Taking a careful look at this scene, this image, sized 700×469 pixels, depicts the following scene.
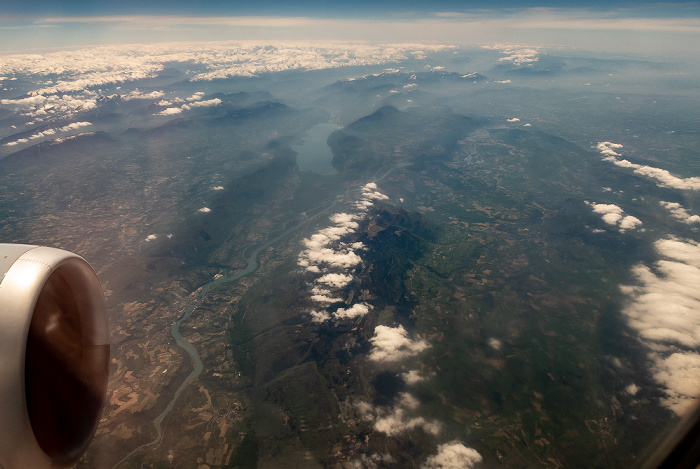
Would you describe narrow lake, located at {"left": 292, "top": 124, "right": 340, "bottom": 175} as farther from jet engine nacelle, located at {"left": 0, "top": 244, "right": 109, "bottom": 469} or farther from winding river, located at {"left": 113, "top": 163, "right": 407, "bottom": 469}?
jet engine nacelle, located at {"left": 0, "top": 244, "right": 109, "bottom": 469}

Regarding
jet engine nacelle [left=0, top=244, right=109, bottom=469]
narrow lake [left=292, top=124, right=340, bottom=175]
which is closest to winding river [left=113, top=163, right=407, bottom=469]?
narrow lake [left=292, top=124, right=340, bottom=175]

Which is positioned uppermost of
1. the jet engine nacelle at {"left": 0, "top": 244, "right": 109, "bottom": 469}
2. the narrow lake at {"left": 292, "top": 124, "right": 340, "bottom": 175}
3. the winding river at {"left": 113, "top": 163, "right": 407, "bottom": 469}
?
the jet engine nacelle at {"left": 0, "top": 244, "right": 109, "bottom": 469}

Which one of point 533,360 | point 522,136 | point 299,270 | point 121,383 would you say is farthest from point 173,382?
point 522,136

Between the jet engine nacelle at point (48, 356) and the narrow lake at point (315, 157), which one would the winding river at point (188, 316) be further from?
the jet engine nacelle at point (48, 356)

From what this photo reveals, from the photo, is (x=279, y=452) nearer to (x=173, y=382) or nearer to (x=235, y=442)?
(x=235, y=442)

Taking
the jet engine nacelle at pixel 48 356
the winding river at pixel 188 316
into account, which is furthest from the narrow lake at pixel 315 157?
the jet engine nacelle at pixel 48 356

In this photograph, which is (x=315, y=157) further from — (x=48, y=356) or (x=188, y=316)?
(x=48, y=356)

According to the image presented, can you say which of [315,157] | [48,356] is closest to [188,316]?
[48,356]

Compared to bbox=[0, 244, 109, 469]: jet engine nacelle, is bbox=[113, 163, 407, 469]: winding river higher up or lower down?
lower down
